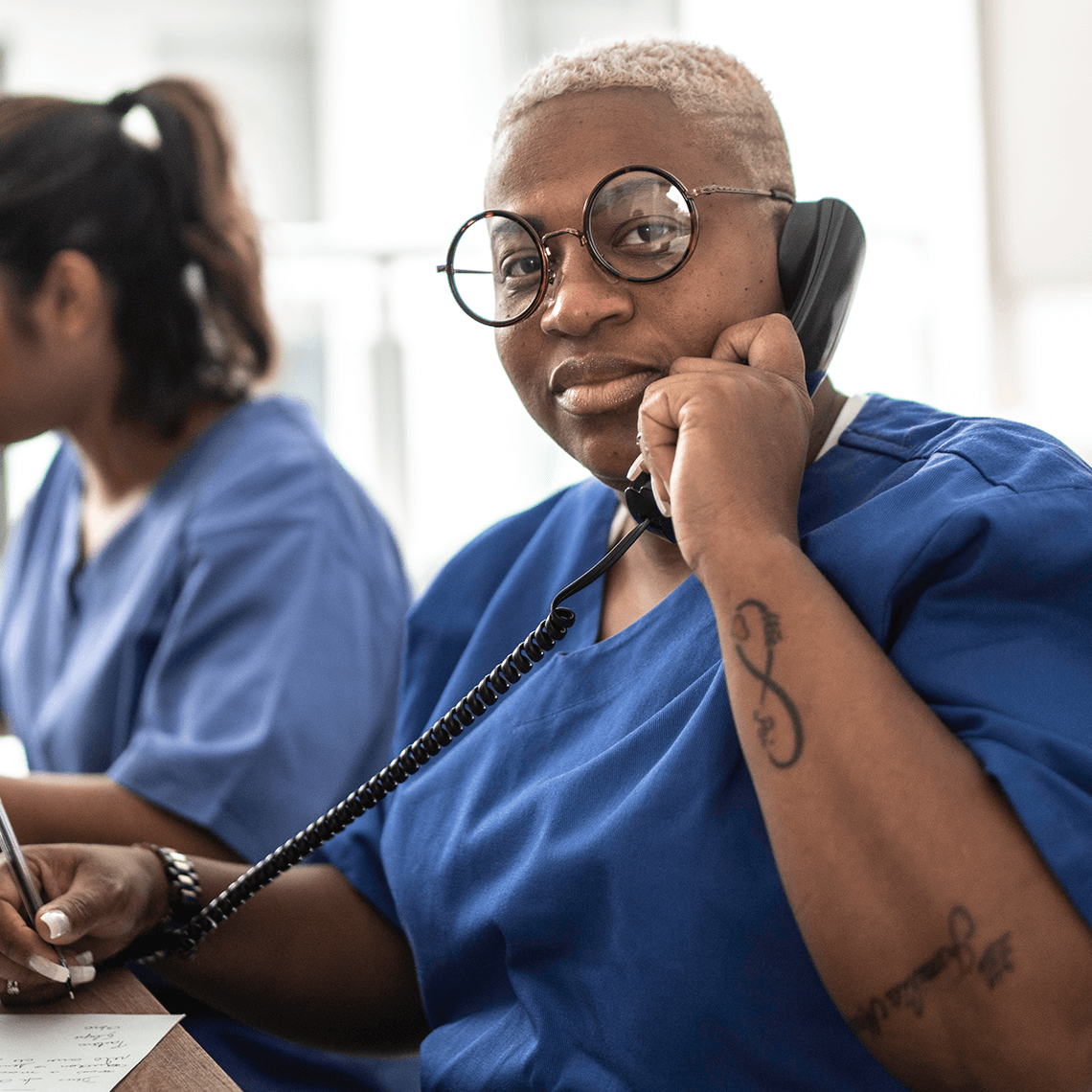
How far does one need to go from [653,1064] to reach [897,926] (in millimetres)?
208

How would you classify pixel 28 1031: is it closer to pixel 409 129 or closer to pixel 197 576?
pixel 197 576

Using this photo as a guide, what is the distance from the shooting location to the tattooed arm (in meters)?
0.56

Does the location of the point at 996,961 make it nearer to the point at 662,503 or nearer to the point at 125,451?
the point at 662,503

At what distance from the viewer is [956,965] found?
1.87 feet

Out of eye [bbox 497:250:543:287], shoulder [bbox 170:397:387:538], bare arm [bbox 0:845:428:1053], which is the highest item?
eye [bbox 497:250:543:287]

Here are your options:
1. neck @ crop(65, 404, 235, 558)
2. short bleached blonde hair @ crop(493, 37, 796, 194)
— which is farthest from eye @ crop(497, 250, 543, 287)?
neck @ crop(65, 404, 235, 558)

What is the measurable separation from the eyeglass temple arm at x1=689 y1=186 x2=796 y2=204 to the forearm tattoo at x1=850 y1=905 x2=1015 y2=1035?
0.49m

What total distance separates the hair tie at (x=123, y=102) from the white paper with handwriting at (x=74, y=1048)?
3.85 feet

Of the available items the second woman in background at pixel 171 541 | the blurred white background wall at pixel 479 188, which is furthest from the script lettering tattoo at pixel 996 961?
the blurred white background wall at pixel 479 188

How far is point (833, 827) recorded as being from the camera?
600 mm

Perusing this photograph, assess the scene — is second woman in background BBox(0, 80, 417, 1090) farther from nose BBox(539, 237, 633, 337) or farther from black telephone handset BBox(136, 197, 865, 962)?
nose BBox(539, 237, 633, 337)

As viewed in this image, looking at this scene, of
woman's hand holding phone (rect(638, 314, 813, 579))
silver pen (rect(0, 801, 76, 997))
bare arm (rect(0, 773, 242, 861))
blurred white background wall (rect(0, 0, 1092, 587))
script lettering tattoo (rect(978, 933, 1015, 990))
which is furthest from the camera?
blurred white background wall (rect(0, 0, 1092, 587))

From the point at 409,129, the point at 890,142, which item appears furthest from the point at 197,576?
the point at 890,142


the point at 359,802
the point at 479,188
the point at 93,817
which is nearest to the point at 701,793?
the point at 359,802
